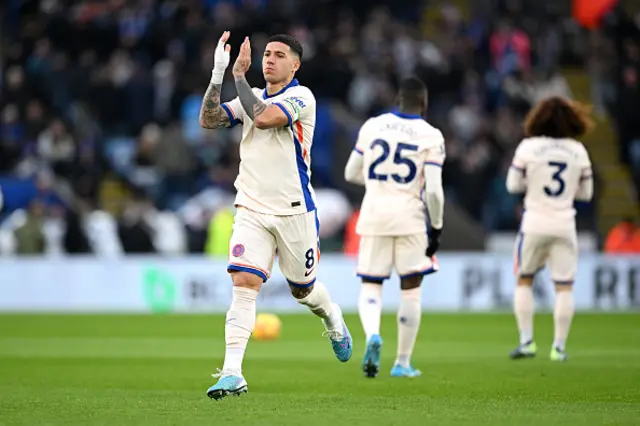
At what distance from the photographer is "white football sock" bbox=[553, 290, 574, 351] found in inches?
512

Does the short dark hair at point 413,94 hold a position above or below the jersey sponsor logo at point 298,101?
above

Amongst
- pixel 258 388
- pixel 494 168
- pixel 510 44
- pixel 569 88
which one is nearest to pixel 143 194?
pixel 494 168

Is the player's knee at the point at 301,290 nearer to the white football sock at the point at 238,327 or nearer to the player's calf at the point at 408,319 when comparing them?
the white football sock at the point at 238,327

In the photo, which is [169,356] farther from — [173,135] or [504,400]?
[173,135]

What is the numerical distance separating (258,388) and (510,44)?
65.1 feet

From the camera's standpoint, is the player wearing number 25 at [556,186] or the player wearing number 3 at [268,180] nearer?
the player wearing number 3 at [268,180]

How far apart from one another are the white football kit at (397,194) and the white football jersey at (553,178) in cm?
187

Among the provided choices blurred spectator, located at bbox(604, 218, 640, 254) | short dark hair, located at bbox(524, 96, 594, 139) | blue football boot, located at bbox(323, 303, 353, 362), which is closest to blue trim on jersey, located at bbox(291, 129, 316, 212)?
blue football boot, located at bbox(323, 303, 353, 362)

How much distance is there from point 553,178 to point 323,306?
3.85m

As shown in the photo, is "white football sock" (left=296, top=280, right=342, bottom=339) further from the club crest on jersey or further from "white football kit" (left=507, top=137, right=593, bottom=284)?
"white football kit" (left=507, top=137, right=593, bottom=284)

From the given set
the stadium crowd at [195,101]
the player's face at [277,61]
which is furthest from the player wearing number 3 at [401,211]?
the stadium crowd at [195,101]

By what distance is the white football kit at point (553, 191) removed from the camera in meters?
12.9

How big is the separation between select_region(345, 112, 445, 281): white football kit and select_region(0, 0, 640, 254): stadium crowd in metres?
12.3

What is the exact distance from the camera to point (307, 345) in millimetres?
15672
